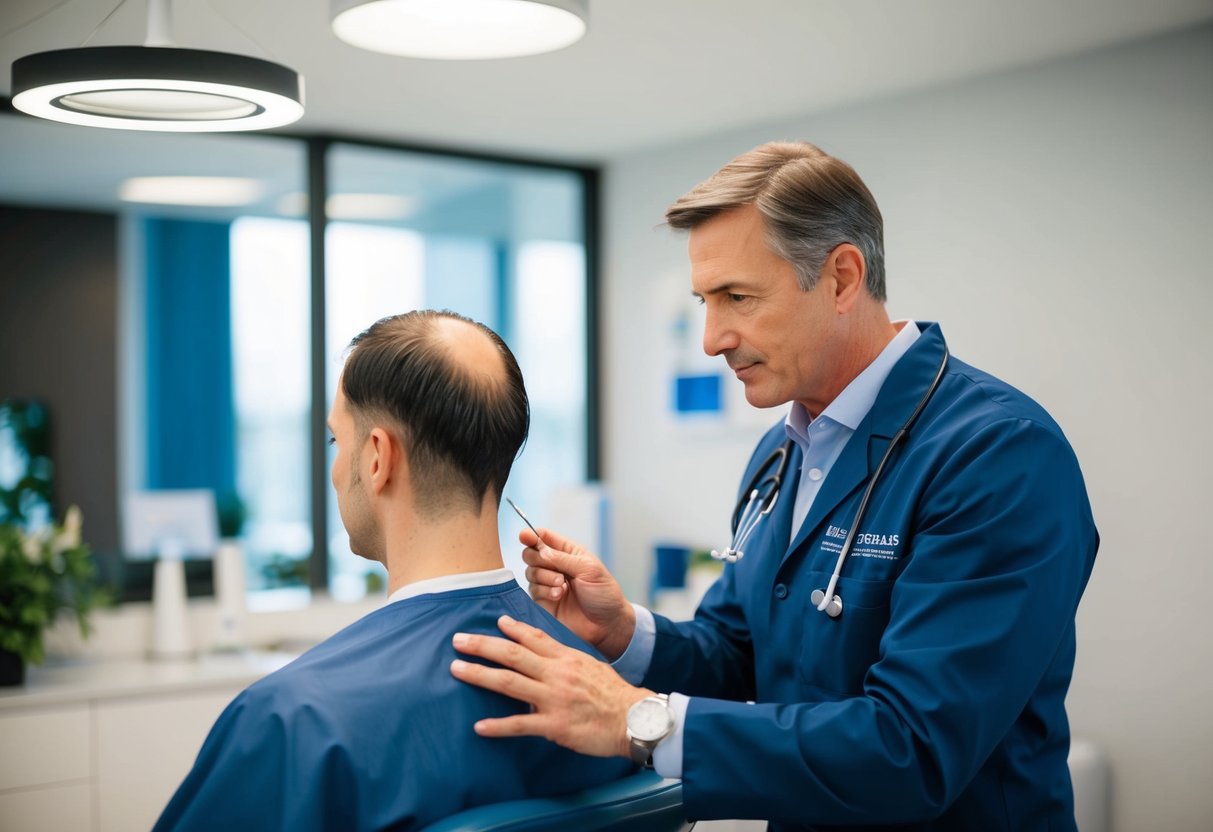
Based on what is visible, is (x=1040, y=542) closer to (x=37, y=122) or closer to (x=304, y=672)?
(x=304, y=672)

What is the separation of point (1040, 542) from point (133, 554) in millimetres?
3240

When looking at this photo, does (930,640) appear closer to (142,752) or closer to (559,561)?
(559,561)

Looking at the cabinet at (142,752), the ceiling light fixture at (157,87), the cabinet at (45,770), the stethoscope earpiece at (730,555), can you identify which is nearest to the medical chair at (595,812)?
→ the stethoscope earpiece at (730,555)

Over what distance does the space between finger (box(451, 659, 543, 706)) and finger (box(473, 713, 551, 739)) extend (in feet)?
0.08

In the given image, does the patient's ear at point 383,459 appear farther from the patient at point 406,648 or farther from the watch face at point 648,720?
the watch face at point 648,720

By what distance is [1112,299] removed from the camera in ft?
9.61

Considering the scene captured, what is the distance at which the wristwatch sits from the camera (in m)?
1.37

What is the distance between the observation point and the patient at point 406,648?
1.25 m

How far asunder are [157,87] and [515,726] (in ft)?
4.10

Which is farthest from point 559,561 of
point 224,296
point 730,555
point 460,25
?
point 224,296

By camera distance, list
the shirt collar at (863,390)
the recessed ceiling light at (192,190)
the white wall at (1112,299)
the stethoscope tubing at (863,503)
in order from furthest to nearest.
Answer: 1. the recessed ceiling light at (192,190)
2. the white wall at (1112,299)
3. the shirt collar at (863,390)
4. the stethoscope tubing at (863,503)

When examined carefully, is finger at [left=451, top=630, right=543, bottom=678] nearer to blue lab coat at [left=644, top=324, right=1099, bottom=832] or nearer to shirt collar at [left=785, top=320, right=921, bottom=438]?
blue lab coat at [left=644, top=324, right=1099, bottom=832]

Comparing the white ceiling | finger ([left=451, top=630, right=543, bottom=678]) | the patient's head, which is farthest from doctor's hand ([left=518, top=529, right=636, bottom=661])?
the white ceiling

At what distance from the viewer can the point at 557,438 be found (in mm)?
4648
